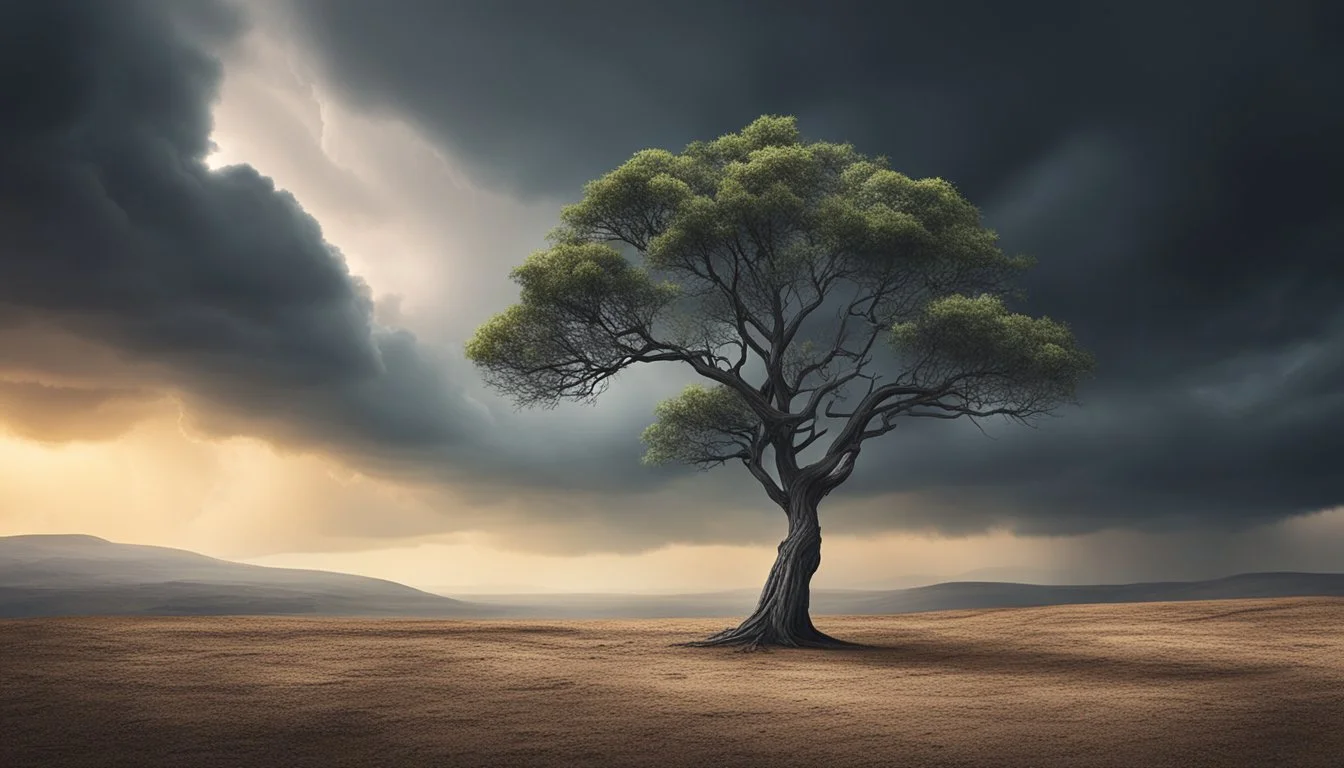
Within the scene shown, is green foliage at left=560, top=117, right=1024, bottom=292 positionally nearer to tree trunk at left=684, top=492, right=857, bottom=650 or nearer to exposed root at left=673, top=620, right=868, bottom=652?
tree trunk at left=684, top=492, right=857, bottom=650

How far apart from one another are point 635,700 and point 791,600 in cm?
1247

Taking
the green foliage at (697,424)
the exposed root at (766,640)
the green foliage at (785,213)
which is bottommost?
the exposed root at (766,640)

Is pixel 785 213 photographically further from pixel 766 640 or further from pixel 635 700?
pixel 635 700

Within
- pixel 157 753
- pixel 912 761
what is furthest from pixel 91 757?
pixel 912 761

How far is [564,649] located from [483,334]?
1020cm

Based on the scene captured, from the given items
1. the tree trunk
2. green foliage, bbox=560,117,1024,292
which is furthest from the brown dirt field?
green foliage, bbox=560,117,1024,292

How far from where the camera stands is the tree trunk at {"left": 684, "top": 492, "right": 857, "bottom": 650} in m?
28.3

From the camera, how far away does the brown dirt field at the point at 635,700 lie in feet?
43.0

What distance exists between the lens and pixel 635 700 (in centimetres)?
1686

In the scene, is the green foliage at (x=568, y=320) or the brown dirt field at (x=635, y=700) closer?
the brown dirt field at (x=635, y=700)

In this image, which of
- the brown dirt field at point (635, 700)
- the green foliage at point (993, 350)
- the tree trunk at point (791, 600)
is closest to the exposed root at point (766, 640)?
the tree trunk at point (791, 600)

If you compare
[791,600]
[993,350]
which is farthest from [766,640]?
[993,350]

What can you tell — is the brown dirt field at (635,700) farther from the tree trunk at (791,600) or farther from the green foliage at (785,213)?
the green foliage at (785,213)

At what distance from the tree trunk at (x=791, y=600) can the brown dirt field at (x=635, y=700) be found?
1.78 metres
